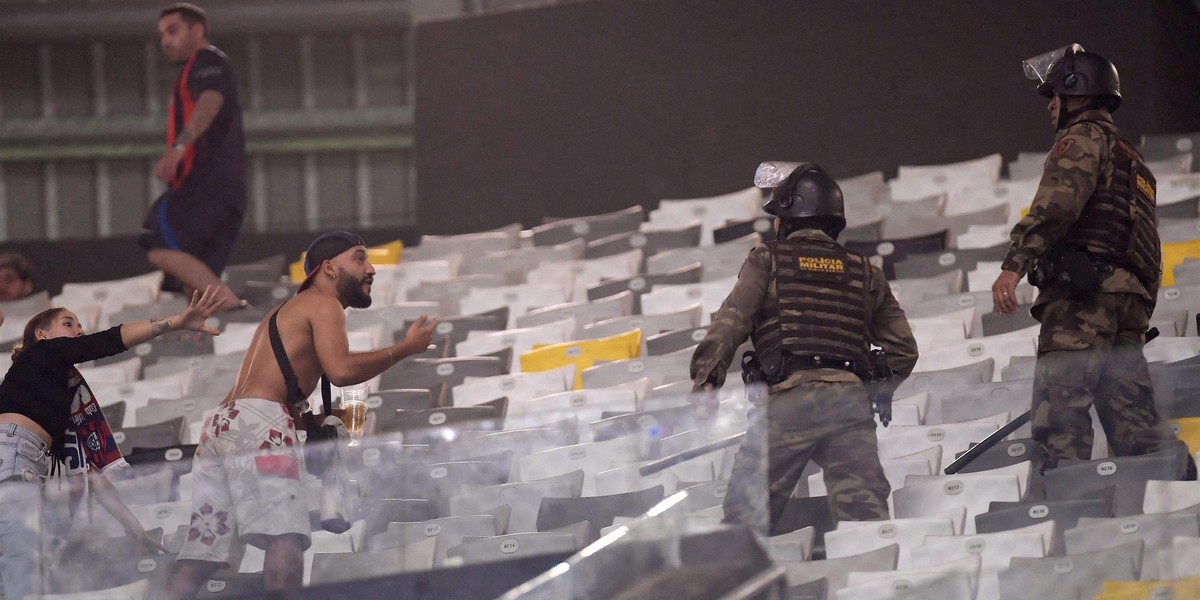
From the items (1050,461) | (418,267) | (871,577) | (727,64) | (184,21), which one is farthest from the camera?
(727,64)

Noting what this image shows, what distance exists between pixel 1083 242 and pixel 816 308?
29.8 inches

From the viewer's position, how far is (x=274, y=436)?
371 cm

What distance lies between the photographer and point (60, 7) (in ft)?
43.9

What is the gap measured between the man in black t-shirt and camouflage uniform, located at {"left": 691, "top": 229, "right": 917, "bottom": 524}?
334 cm

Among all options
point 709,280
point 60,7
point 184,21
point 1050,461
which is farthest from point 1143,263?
point 60,7

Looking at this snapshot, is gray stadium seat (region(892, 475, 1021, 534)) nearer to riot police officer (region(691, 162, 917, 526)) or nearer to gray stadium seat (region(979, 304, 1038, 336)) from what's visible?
riot police officer (region(691, 162, 917, 526))

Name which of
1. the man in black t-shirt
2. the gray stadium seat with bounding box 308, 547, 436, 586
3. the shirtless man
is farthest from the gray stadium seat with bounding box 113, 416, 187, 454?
the gray stadium seat with bounding box 308, 547, 436, 586

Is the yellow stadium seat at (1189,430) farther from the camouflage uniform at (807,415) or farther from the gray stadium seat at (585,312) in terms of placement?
the gray stadium seat at (585,312)

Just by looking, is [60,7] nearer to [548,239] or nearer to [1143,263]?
[548,239]

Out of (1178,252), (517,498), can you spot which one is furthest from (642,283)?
(517,498)

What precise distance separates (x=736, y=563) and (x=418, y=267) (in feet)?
16.7

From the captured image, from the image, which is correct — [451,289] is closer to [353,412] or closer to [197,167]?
[197,167]

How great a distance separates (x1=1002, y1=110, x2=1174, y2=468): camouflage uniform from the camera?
146 inches

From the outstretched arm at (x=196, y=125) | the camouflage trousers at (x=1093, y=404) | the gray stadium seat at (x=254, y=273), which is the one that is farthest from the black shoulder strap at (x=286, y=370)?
the gray stadium seat at (x=254, y=273)
